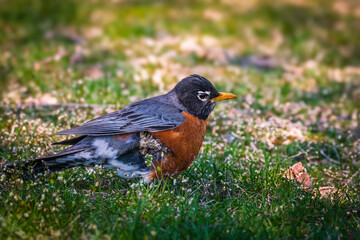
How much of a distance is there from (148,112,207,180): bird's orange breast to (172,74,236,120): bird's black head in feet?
0.99

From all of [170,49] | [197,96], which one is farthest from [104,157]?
[170,49]

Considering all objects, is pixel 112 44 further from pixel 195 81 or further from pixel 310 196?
pixel 310 196

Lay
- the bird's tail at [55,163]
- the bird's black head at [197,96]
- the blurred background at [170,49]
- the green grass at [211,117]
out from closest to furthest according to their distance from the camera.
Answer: the green grass at [211,117]
the bird's tail at [55,163]
the bird's black head at [197,96]
the blurred background at [170,49]

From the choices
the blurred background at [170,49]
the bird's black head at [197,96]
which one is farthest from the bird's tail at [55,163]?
the blurred background at [170,49]

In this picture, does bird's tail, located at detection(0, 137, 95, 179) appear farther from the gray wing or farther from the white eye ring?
the white eye ring

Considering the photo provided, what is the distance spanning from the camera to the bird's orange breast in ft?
14.0

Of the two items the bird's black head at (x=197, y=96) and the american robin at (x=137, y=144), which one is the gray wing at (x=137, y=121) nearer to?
the american robin at (x=137, y=144)

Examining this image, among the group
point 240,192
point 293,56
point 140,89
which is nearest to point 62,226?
point 240,192

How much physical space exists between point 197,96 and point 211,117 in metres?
1.76

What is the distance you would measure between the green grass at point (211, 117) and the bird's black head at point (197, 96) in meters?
0.63

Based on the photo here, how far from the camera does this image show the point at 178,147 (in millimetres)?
4305

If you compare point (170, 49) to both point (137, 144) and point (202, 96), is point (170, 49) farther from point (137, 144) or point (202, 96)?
point (137, 144)

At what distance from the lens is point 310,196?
387cm

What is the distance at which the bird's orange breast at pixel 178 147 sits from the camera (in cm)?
426
